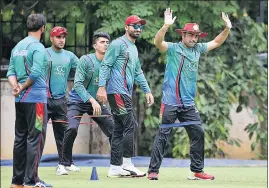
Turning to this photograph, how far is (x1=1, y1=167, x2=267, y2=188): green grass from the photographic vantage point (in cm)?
1207

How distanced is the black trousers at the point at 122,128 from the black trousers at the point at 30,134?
2016 millimetres

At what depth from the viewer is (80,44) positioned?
1914 cm

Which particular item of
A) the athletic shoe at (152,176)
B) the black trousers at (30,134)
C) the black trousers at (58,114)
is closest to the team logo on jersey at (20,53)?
the black trousers at (30,134)

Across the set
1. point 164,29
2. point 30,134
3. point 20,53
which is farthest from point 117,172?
point 20,53

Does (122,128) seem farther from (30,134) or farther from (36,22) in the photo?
(36,22)

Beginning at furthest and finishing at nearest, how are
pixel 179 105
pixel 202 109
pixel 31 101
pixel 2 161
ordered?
pixel 202 109 → pixel 2 161 → pixel 179 105 → pixel 31 101

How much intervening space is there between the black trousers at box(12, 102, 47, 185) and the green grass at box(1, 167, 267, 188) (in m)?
0.91

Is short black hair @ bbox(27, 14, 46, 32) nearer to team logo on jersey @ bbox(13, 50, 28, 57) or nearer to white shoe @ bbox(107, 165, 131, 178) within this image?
team logo on jersey @ bbox(13, 50, 28, 57)

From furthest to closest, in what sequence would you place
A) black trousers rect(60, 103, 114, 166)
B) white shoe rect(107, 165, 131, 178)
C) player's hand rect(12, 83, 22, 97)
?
black trousers rect(60, 103, 114, 166), white shoe rect(107, 165, 131, 178), player's hand rect(12, 83, 22, 97)

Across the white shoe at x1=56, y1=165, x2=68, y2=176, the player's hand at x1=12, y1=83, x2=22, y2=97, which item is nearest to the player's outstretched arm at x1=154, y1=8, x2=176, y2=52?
the player's hand at x1=12, y1=83, x2=22, y2=97

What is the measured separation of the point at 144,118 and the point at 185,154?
1.18 metres

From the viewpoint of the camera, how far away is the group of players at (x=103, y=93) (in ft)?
36.2

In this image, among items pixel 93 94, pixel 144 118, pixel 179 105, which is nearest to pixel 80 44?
pixel 144 118

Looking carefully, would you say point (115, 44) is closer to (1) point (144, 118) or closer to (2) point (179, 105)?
(2) point (179, 105)
